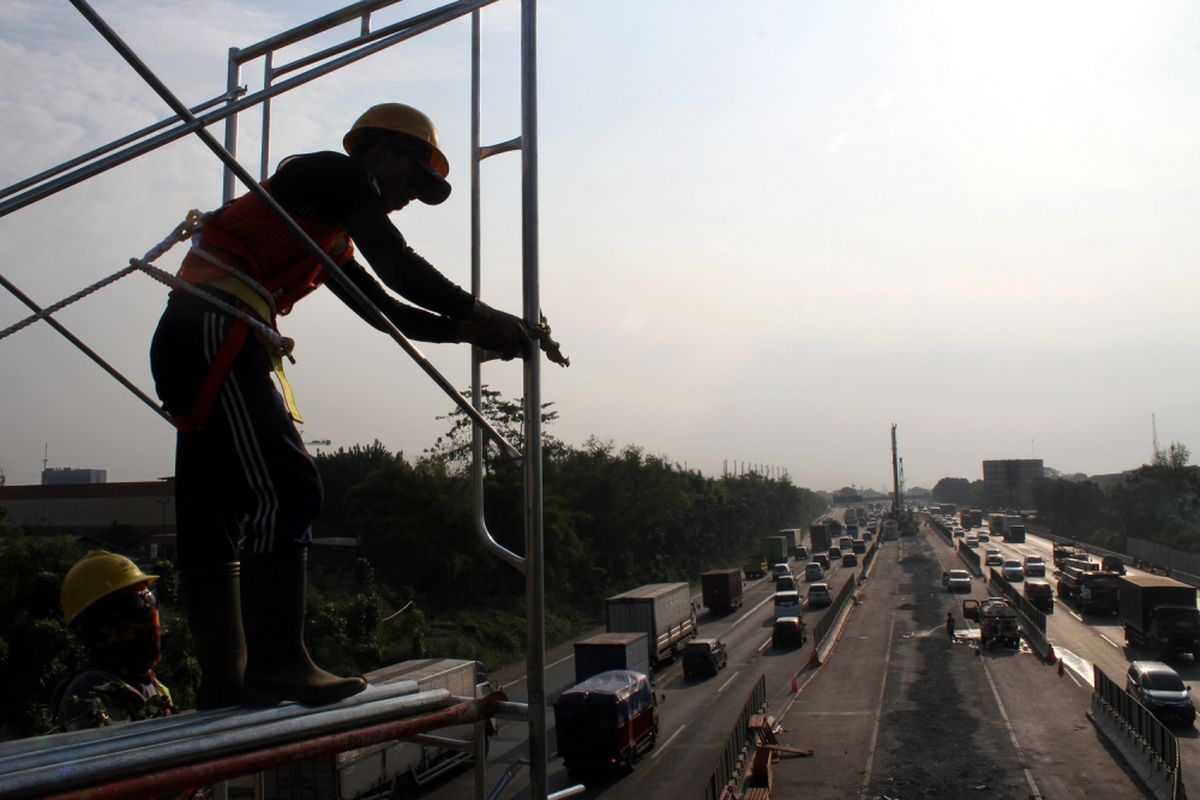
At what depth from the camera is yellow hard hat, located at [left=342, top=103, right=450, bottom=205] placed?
9.66 feet

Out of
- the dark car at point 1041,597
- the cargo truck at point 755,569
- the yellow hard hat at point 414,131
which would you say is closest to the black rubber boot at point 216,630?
the yellow hard hat at point 414,131

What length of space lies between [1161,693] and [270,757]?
24985mm

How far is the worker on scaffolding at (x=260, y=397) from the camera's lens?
255cm

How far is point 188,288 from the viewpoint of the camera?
249 cm

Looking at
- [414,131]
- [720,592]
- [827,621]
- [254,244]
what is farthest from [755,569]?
[254,244]

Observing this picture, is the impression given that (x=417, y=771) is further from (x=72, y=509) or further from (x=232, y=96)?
(x=72, y=509)

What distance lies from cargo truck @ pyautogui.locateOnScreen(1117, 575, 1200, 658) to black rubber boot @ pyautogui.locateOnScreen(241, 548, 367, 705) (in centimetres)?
3385

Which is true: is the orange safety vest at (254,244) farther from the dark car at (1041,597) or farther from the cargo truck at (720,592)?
the cargo truck at (720,592)

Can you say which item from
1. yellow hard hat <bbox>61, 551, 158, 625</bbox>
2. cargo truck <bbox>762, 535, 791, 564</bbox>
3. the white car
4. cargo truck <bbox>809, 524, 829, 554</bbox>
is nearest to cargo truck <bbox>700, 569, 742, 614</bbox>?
the white car

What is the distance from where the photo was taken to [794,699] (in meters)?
25.8

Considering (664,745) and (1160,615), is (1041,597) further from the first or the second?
(664,745)

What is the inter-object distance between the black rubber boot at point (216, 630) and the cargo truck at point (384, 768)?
1160 centimetres

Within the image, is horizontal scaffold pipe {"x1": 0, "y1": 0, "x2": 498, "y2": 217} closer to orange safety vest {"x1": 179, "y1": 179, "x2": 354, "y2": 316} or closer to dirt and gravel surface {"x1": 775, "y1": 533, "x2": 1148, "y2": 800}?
orange safety vest {"x1": 179, "y1": 179, "x2": 354, "y2": 316}

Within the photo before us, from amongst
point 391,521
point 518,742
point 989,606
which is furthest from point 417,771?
point 989,606
